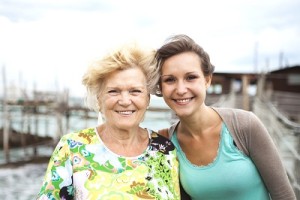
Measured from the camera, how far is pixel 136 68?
2.55m

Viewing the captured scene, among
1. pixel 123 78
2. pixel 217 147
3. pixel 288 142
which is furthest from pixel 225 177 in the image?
pixel 288 142

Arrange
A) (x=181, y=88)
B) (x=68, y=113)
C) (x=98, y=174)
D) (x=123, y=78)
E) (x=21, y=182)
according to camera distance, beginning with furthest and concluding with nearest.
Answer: (x=68, y=113) → (x=21, y=182) → (x=181, y=88) → (x=123, y=78) → (x=98, y=174)

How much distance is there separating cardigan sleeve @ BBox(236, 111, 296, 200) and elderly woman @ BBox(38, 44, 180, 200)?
55 cm

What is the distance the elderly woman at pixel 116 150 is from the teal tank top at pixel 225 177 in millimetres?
170

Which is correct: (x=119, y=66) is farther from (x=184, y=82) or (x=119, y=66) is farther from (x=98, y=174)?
(x=98, y=174)

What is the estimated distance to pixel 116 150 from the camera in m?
2.57

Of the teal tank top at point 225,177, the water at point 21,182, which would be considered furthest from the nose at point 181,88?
the water at point 21,182

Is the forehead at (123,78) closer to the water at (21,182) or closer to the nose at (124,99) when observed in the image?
the nose at (124,99)

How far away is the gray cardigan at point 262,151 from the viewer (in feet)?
8.95

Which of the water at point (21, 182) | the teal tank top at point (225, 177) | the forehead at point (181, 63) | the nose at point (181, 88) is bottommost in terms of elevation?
the water at point (21, 182)

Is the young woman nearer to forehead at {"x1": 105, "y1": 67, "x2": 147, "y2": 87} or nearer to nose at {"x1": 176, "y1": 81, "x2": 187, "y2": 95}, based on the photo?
nose at {"x1": 176, "y1": 81, "x2": 187, "y2": 95}

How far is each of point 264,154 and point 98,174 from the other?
114 centimetres

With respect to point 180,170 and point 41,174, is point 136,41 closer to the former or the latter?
point 180,170

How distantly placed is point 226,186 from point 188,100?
655 millimetres
